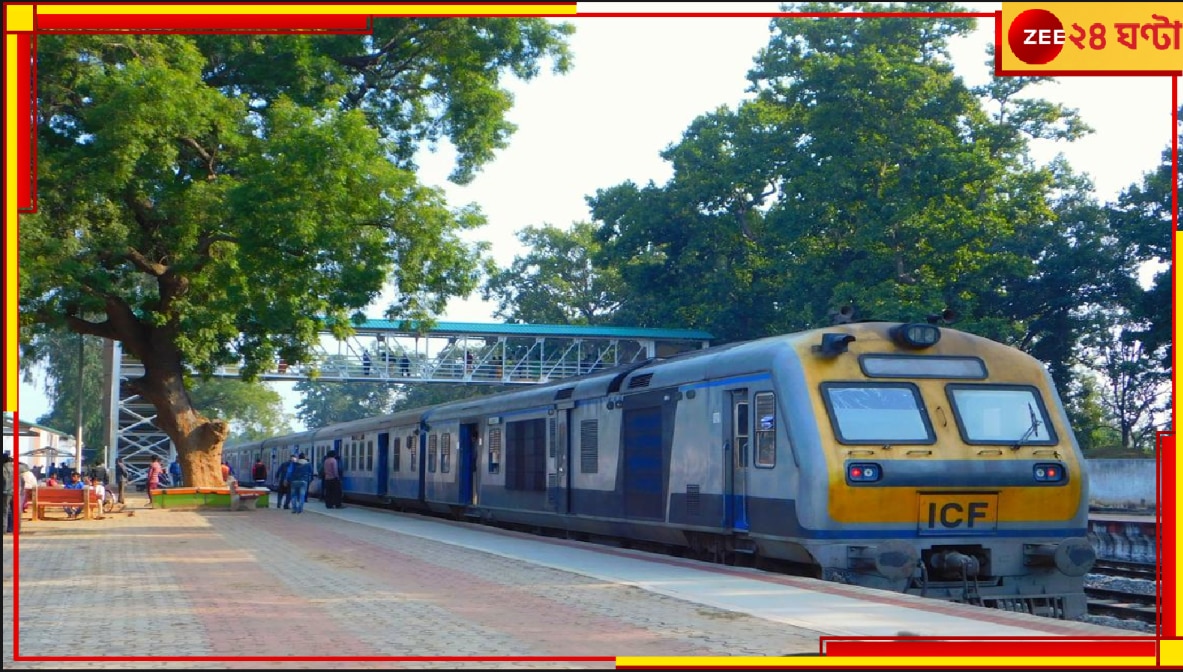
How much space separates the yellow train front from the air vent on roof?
3540 millimetres

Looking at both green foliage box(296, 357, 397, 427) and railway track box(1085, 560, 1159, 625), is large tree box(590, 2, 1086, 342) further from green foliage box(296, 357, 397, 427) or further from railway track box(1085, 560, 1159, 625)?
green foliage box(296, 357, 397, 427)

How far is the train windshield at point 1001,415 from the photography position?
14.0m

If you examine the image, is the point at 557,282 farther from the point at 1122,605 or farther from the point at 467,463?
Result: the point at 1122,605

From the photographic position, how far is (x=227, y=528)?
79.4ft

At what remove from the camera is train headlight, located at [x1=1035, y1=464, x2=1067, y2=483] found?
13.8 m

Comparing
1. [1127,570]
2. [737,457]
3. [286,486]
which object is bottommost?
[1127,570]

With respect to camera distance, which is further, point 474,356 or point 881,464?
point 474,356

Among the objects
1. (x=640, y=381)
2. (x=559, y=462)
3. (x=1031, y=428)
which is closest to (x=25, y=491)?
(x=559, y=462)

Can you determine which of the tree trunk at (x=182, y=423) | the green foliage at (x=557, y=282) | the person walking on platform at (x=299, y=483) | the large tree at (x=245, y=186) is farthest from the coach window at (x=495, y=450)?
the green foliage at (x=557, y=282)

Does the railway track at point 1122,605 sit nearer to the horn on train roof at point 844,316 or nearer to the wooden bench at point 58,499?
the horn on train roof at point 844,316

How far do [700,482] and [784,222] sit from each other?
34440 millimetres

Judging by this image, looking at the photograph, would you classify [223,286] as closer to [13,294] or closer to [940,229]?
[13,294]

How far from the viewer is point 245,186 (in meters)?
25.6

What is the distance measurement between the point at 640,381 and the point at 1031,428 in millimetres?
5481
